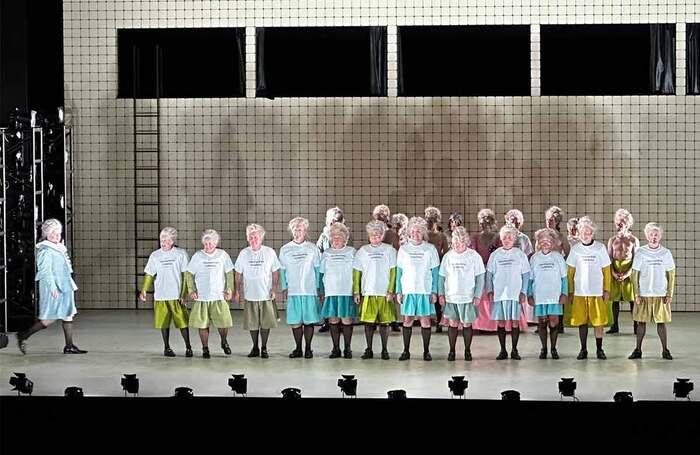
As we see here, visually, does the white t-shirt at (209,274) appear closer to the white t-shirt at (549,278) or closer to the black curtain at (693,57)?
the white t-shirt at (549,278)

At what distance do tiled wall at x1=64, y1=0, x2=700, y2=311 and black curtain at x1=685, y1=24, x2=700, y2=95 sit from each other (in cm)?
10

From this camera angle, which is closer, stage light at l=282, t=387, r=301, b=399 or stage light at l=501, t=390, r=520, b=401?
stage light at l=501, t=390, r=520, b=401

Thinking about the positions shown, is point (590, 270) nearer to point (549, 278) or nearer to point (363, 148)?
point (549, 278)

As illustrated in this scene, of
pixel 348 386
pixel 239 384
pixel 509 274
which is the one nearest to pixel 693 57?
pixel 509 274

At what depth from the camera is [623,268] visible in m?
13.8

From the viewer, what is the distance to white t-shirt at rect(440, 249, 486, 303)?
40.8ft

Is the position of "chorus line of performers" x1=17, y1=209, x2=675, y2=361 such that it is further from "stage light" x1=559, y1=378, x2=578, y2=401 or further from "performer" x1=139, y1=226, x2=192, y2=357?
"stage light" x1=559, y1=378, x2=578, y2=401

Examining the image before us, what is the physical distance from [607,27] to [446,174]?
289cm

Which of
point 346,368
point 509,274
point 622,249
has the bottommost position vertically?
point 346,368

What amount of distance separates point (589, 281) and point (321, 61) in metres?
5.84

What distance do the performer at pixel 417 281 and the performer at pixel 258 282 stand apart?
4.28 ft

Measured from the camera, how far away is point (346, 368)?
12.2m

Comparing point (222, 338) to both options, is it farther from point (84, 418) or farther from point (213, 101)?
point (213, 101)

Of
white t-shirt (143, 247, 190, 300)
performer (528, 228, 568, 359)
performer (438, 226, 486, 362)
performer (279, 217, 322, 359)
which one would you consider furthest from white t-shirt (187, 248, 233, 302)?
performer (528, 228, 568, 359)
